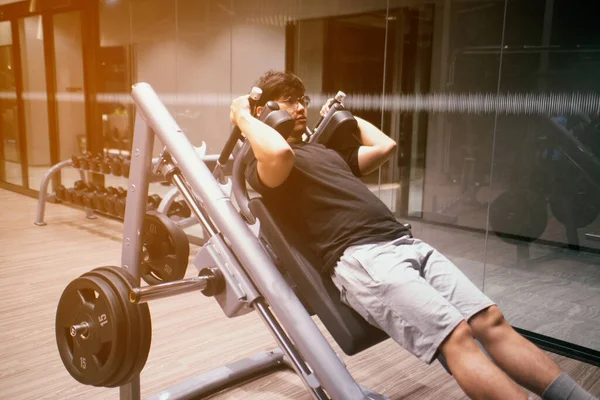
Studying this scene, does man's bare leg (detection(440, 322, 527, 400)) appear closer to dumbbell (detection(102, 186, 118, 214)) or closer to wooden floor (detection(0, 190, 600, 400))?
wooden floor (detection(0, 190, 600, 400))

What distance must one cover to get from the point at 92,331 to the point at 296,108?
93 cm

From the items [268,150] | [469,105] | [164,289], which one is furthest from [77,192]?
[268,150]

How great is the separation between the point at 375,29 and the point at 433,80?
1.59 feet

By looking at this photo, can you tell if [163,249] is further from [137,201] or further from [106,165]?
[106,165]

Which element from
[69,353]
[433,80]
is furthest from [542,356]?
[433,80]

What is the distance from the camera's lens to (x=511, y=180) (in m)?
3.15

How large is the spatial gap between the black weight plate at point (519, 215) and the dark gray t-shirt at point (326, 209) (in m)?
1.85

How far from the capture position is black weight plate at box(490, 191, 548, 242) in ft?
10.5

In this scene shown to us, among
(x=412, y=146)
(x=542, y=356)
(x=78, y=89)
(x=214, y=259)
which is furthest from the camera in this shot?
(x=78, y=89)

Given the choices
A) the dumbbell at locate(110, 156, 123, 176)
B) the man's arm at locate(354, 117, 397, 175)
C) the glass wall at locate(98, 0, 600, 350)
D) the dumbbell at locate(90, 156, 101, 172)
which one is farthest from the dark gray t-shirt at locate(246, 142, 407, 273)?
the dumbbell at locate(90, 156, 101, 172)

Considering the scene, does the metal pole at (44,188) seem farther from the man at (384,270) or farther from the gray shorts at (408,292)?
the gray shorts at (408,292)

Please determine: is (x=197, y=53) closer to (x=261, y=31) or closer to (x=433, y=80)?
(x=261, y=31)

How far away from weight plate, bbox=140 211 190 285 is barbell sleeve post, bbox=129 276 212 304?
0.22 metres

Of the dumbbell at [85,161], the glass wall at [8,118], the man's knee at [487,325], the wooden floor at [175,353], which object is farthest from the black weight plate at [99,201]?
the man's knee at [487,325]
